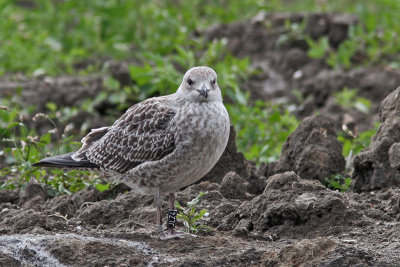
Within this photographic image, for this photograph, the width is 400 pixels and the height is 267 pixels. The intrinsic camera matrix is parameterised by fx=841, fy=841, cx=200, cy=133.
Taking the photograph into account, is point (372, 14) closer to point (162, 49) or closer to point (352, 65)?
point (352, 65)

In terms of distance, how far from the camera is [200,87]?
6.13 metres

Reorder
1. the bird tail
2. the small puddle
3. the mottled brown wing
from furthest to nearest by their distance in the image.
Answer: the bird tail, the mottled brown wing, the small puddle

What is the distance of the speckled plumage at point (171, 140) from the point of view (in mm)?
5977

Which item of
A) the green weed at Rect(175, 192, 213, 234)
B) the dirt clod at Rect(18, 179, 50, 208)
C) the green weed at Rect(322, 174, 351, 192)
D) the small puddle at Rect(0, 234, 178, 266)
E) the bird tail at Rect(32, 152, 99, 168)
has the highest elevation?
the bird tail at Rect(32, 152, 99, 168)

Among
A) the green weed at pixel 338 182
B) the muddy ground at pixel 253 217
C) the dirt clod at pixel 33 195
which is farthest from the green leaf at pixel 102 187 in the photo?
the green weed at pixel 338 182

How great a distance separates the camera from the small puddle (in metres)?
5.14

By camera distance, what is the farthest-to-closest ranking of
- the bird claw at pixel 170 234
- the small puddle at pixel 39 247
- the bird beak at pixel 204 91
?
the bird beak at pixel 204 91 → the bird claw at pixel 170 234 → the small puddle at pixel 39 247

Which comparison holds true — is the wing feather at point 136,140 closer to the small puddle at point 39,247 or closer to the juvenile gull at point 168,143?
the juvenile gull at point 168,143

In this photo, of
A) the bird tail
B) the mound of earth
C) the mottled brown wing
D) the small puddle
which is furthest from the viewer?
the mound of earth

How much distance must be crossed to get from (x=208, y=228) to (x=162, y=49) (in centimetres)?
697

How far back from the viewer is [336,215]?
5.93m

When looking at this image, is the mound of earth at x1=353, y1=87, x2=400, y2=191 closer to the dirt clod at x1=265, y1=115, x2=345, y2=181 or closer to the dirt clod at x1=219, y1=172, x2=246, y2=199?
the dirt clod at x1=265, y1=115, x2=345, y2=181

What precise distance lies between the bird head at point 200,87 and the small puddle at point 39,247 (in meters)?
1.19

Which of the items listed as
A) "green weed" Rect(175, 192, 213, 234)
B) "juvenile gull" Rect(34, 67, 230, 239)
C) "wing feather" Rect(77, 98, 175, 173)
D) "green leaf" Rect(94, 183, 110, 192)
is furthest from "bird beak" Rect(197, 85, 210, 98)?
"green leaf" Rect(94, 183, 110, 192)
